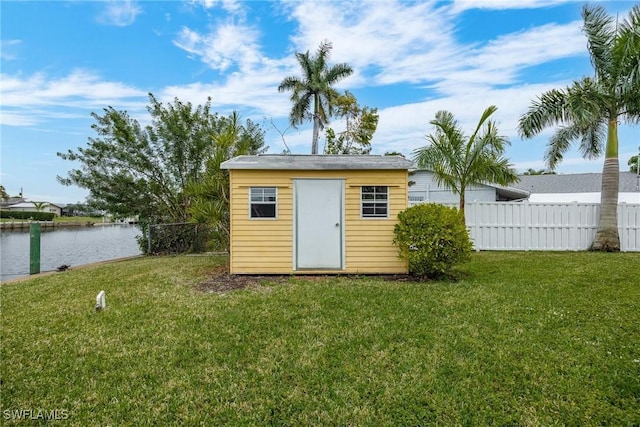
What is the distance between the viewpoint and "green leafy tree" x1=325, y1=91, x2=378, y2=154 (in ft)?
71.7

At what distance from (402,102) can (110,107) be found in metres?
12.9

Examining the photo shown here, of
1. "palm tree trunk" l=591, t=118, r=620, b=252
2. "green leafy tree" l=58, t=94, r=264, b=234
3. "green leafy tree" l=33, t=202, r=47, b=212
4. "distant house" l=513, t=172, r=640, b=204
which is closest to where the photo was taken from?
"palm tree trunk" l=591, t=118, r=620, b=252

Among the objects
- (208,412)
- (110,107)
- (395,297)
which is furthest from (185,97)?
(208,412)

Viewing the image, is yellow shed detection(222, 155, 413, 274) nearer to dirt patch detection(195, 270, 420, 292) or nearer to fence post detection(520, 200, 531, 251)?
dirt patch detection(195, 270, 420, 292)

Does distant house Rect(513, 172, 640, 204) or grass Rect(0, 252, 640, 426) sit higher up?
distant house Rect(513, 172, 640, 204)

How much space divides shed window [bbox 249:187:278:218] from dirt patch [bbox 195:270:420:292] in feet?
4.19

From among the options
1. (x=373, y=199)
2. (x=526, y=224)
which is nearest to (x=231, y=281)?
(x=373, y=199)

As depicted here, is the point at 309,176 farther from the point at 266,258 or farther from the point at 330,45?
the point at 330,45

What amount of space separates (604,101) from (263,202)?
1003 cm

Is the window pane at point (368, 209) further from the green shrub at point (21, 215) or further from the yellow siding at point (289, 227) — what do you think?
the green shrub at point (21, 215)

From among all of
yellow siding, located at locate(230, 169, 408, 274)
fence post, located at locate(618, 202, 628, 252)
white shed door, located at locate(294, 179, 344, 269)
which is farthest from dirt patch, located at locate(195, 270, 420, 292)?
fence post, located at locate(618, 202, 628, 252)

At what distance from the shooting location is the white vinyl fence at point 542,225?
407 inches

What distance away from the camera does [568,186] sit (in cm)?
2047

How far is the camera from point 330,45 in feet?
70.1
